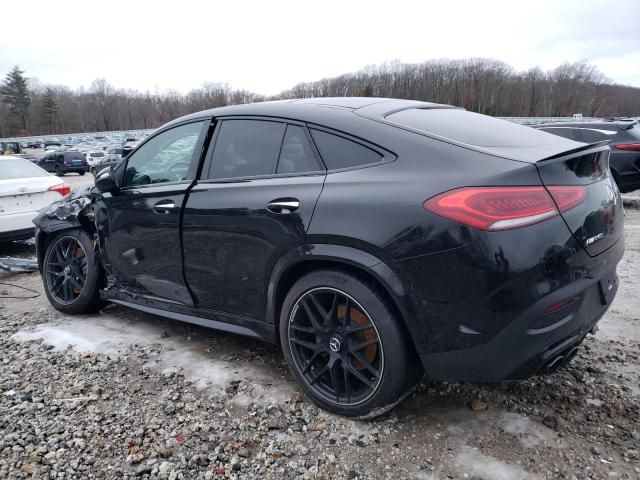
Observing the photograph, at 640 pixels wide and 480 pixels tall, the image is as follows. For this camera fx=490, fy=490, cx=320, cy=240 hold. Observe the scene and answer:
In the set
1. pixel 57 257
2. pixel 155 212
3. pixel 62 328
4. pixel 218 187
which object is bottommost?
pixel 62 328

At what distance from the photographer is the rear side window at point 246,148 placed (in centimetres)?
292

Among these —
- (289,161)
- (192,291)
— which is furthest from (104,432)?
(289,161)

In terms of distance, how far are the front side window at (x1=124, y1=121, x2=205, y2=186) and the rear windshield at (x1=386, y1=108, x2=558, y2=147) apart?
1482mm

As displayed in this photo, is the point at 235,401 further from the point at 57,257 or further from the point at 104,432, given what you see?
the point at 57,257

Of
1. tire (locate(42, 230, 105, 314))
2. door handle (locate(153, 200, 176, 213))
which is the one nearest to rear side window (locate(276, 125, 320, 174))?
door handle (locate(153, 200, 176, 213))

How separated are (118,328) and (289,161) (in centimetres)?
226

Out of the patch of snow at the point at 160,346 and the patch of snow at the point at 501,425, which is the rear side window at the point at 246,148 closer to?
the patch of snow at the point at 160,346

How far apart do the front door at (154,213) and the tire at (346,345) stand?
101 centimetres

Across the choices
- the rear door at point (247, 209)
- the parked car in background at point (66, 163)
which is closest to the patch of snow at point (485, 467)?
the rear door at point (247, 209)

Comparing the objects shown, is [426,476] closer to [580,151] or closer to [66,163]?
[580,151]

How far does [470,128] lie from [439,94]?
108 metres

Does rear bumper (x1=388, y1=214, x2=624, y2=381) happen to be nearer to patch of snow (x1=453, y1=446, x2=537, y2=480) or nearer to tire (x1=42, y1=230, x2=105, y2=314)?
patch of snow (x1=453, y1=446, x2=537, y2=480)

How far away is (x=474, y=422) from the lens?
2.56 metres

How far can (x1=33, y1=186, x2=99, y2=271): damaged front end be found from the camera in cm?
420
